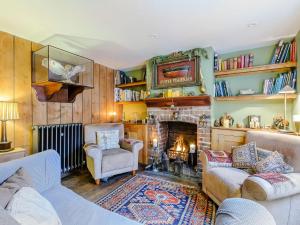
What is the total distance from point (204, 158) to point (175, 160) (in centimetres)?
119

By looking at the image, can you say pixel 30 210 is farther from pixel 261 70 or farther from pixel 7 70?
pixel 261 70

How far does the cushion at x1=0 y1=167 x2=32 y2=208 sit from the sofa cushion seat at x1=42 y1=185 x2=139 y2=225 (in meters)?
0.28

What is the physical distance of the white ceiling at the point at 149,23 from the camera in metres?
1.78

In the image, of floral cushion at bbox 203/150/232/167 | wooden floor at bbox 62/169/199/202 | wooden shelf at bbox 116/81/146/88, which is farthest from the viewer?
wooden shelf at bbox 116/81/146/88

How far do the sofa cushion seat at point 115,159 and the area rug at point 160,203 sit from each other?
32 centimetres

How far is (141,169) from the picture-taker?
3.34m

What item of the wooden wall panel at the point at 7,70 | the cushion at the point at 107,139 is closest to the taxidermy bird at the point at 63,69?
the wooden wall panel at the point at 7,70

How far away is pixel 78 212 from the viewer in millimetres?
1180

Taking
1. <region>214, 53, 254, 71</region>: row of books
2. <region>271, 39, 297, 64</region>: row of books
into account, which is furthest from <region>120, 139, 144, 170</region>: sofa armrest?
<region>271, 39, 297, 64</region>: row of books

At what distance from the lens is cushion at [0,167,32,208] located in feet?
3.01

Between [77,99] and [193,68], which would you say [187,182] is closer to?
[193,68]

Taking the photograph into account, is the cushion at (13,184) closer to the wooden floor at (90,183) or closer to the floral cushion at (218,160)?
the wooden floor at (90,183)

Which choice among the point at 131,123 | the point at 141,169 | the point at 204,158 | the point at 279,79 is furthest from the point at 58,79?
the point at 279,79

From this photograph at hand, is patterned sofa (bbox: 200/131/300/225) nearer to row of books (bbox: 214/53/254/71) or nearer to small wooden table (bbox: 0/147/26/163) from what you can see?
row of books (bbox: 214/53/254/71)
